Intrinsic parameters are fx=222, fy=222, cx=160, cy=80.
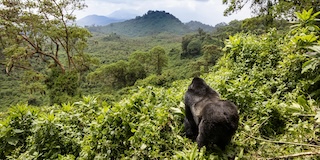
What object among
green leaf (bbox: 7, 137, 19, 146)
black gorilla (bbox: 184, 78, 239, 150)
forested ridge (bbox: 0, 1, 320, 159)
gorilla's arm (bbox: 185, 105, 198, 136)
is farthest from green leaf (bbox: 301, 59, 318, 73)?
green leaf (bbox: 7, 137, 19, 146)

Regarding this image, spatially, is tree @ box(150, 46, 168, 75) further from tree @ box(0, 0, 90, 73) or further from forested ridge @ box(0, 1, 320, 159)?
forested ridge @ box(0, 1, 320, 159)

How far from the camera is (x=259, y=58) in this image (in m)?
4.32

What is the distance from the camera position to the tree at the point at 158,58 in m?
42.1

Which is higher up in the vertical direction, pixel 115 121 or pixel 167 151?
pixel 115 121

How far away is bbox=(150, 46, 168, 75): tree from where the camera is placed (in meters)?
42.1

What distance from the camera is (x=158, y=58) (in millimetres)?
42750

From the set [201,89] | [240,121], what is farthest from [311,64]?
[201,89]

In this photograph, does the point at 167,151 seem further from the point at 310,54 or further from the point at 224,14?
the point at 224,14

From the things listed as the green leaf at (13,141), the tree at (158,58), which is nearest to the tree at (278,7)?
the green leaf at (13,141)

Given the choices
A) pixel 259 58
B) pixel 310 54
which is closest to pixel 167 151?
pixel 310 54

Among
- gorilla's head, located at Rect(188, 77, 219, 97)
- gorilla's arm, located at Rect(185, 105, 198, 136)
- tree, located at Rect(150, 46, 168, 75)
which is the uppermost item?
gorilla's head, located at Rect(188, 77, 219, 97)

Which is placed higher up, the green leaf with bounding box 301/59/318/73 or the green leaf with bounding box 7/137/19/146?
the green leaf with bounding box 301/59/318/73

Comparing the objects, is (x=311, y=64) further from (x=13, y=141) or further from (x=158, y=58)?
(x=158, y=58)

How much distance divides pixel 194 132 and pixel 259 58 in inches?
97.2
